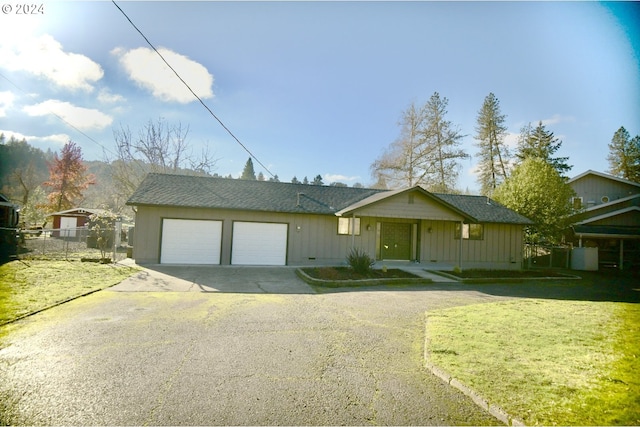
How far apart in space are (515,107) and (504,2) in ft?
18.0

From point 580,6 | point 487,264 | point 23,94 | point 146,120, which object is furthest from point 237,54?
point 146,120

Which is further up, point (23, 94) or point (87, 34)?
point (87, 34)

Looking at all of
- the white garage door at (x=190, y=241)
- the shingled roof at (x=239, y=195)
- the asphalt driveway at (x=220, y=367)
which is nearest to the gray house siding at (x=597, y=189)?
the shingled roof at (x=239, y=195)

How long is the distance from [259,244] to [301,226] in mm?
2330

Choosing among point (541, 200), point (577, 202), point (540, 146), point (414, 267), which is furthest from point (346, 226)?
point (540, 146)

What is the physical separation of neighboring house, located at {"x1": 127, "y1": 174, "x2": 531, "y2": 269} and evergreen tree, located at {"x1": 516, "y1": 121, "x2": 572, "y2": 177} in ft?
60.1

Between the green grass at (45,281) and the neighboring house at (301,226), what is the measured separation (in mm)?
2650

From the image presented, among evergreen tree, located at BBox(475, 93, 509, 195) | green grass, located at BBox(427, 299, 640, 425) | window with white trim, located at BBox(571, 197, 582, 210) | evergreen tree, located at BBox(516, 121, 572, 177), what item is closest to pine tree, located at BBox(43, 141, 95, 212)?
green grass, located at BBox(427, 299, 640, 425)

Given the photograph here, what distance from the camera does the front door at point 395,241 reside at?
17016mm

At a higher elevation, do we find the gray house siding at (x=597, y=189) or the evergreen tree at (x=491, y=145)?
the evergreen tree at (x=491, y=145)

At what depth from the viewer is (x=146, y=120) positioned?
28.4m

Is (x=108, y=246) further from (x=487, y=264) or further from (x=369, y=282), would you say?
(x=487, y=264)

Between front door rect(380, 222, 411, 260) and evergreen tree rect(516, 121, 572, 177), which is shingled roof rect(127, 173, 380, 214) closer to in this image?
front door rect(380, 222, 411, 260)

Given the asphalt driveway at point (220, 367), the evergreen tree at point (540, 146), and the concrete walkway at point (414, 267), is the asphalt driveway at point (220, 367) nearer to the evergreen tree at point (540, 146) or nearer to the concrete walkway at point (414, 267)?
the concrete walkway at point (414, 267)
